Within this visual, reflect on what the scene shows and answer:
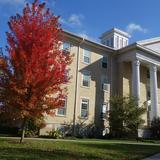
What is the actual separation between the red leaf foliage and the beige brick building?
13872 millimetres

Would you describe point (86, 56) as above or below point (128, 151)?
above

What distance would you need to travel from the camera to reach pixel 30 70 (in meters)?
13.0

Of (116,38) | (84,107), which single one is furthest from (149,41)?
(84,107)

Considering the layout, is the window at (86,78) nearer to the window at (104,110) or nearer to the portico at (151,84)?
the window at (104,110)

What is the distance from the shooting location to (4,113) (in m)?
14.0

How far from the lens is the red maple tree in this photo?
515 inches

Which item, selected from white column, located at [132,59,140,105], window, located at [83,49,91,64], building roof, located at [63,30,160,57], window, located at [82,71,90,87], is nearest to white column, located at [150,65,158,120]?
building roof, located at [63,30,160,57]

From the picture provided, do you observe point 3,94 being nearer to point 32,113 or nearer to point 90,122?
point 32,113

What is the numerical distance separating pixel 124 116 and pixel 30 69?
671 inches

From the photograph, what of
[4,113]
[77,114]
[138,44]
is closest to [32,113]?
[4,113]

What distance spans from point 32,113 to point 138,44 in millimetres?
22092

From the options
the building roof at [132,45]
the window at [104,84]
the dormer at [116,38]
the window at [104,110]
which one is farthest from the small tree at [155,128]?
the dormer at [116,38]

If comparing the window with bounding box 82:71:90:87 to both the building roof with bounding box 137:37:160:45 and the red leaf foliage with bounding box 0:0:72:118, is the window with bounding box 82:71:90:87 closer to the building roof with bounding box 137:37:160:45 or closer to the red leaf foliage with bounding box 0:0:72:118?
the building roof with bounding box 137:37:160:45

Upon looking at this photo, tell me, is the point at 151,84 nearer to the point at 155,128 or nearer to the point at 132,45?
the point at 132,45
